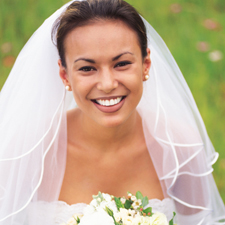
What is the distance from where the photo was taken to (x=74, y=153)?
294 cm

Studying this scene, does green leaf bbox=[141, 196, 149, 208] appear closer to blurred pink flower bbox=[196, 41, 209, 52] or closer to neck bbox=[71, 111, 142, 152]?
neck bbox=[71, 111, 142, 152]

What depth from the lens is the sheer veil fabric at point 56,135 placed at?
268cm

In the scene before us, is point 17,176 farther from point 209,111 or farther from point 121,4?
point 209,111

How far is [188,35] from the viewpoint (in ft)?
18.3

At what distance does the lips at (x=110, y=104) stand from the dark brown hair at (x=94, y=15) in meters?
0.36

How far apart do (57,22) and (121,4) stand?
0.43 m

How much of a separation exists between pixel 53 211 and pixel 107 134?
637 mm

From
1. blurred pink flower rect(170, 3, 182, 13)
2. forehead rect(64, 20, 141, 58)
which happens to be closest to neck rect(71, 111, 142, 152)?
forehead rect(64, 20, 141, 58)

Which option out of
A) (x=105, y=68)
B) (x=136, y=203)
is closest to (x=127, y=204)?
(x=136, y=203)

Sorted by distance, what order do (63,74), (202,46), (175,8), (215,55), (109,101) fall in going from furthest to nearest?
(175,8)
(202,46)
(215,55)
(63,74)
(109,101)

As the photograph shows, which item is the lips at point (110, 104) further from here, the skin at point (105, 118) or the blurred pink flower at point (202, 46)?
the blurred pink flower at point (202, 46)

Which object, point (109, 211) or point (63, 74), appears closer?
point (109, 211)

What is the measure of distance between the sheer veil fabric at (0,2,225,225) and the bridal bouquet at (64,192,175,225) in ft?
2.12

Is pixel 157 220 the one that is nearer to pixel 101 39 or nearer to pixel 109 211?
pixel 109 211
